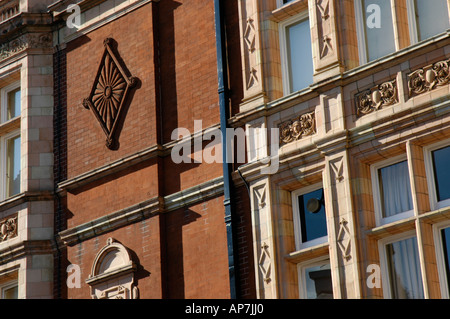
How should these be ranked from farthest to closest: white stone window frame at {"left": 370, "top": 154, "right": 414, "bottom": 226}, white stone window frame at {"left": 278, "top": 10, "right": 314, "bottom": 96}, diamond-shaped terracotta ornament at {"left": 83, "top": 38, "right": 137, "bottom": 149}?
diamond-shaped terracotta ornament at {"left": 83, "top": 38, "right": 137, "bottom": 149} → white stone window frame at {"left": 278, "top": 10, "right": 314, "bottom": 96} → white stone window frame at {"left": 370, "top": 154, "right": 414, "bottom": 226}

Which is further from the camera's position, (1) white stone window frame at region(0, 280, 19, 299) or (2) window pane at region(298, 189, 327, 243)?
(1) white stone window frame at region(0, 280, 19, 299)

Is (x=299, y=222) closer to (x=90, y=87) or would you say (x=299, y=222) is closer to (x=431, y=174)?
(x=431, y=174)

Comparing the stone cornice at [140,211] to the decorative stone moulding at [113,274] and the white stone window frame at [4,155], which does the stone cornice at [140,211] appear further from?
the white stone window frame at [4,155]

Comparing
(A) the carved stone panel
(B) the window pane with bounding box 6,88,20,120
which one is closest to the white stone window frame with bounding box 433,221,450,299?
(A) the carved stone panel

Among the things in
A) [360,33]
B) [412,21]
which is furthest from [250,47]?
[412,21]

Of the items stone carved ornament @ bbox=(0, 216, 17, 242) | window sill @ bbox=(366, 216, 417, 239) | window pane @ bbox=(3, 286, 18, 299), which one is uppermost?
stone carved ornament @ bbox=(0, 216, 17, 242)

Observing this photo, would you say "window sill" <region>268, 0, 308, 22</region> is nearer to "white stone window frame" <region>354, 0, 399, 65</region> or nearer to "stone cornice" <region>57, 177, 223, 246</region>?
"white stone window frame" <region>354, 0, 399, 65</region>

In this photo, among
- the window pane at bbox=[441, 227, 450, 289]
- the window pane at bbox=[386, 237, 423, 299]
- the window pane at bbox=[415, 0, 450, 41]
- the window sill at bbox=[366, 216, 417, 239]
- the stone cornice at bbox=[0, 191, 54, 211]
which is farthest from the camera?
the stone cornice at bbox=[0, 191, 54, 211]

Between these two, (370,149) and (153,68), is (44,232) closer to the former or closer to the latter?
(153,68)

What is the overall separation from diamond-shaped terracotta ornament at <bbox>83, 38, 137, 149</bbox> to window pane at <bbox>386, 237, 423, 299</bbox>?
646 cm

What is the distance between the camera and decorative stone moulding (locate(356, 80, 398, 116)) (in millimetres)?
17812

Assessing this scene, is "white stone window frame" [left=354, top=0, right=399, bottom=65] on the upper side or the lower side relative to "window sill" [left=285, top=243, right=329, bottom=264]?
upper

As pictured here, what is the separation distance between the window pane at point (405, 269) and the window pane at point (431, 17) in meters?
3.26

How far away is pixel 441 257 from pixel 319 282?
7.84ft
